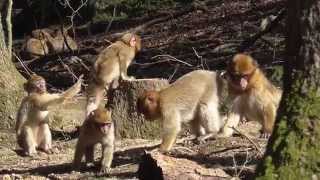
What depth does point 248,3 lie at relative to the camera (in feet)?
89.5

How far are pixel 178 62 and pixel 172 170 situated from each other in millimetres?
11757

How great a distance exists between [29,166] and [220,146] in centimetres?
249

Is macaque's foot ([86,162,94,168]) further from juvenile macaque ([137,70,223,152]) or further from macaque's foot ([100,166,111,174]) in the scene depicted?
juvenile macaque ([137,70,223,152])

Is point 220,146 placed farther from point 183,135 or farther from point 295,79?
point 295,79

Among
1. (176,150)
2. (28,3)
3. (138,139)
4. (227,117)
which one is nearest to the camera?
(176,150)

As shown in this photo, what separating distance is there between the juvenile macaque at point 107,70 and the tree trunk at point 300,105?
6325 millimetres

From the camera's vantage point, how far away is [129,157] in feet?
32.8

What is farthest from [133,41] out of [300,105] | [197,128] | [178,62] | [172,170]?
[300,105]

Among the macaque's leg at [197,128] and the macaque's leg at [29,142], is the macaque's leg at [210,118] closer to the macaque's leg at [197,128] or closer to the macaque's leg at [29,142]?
the macaque's leg at [197,128]

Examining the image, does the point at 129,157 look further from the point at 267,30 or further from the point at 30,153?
the point at 267,30

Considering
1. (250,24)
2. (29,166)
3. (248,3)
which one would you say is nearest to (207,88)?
(29,166)

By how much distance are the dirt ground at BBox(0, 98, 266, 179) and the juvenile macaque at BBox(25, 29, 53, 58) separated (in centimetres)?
1219

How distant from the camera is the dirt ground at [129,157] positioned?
28.8 ft

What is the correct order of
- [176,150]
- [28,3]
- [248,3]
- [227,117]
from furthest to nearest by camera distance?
[28,3]
[248,3]
[227,117]
[176,150]
